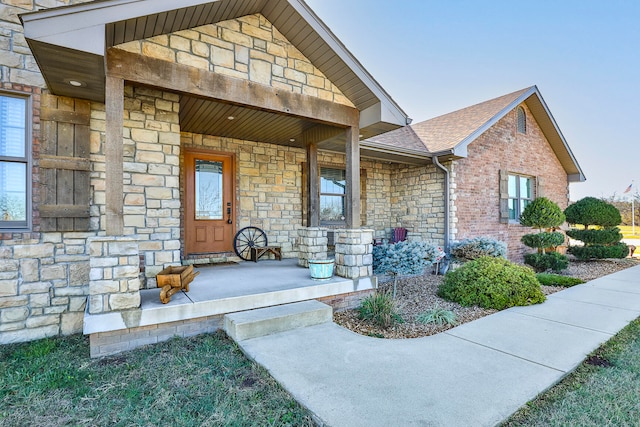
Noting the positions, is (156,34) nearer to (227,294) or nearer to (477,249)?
(227,294)

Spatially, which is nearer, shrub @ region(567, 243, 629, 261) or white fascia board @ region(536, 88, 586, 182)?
shrub @ region(567, 243, 629, 261)

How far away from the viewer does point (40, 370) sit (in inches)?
105

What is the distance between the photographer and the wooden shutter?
11.2 feet

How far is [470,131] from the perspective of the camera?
789cm

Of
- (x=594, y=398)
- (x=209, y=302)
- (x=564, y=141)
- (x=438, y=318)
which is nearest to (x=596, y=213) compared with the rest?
(x=564, y=141)

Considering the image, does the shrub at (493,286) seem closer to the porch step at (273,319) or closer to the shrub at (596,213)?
the porch step at (273,319)

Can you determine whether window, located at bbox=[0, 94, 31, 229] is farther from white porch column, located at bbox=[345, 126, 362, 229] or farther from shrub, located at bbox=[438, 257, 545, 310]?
shrub, located at bbox=[438, 257, 545, 310]

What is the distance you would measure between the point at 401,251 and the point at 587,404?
2944 mm

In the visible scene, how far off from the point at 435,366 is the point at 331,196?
5589mm

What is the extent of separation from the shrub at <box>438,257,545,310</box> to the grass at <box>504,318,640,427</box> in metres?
1.56

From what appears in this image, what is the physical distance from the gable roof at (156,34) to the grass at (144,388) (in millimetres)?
2657

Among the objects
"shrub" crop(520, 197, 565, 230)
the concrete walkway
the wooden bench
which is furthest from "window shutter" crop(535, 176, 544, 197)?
the wooden bench

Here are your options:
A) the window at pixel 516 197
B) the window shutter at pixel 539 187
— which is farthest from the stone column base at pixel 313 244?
the window shutter at pixel 539 187

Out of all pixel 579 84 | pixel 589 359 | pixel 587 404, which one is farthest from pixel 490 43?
pixel 587 404
